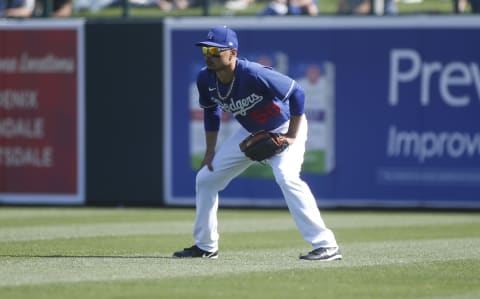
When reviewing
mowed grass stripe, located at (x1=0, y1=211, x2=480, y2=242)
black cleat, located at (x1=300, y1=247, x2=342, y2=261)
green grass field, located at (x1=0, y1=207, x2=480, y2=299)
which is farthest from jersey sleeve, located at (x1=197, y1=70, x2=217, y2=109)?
mowed grass stripe, located at (x1=0, y1=211, x2=480, y2=242)

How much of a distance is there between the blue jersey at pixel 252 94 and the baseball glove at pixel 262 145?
164mm

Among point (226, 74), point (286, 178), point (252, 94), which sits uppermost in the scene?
point (226, 74)

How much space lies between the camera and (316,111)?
619 inches

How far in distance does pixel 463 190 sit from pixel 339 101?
2.07 meters

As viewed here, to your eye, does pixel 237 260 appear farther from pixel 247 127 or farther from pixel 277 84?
pixel 277 84

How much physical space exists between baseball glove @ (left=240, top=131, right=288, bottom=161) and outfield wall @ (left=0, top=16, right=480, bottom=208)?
6759 mm

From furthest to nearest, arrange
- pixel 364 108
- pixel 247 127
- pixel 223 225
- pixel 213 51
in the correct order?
pixel 364 108, pixel 223 225, pixel 247 127, pixel 213 51

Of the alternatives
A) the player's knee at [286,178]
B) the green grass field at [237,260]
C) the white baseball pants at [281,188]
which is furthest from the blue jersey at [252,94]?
the green grass field at [237,260]

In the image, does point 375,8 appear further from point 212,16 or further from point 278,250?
point 278,250

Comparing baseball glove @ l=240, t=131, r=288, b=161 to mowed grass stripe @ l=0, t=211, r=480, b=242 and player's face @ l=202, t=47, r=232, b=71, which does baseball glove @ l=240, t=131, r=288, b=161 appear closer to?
player's face @ l=202, t=47, r=232, b=71

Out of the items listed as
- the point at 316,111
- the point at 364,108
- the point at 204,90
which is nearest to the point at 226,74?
the point at 204,90

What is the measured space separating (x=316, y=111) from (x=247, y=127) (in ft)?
21.7

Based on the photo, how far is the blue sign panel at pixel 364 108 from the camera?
15.4 m

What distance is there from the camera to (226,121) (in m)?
15.9
